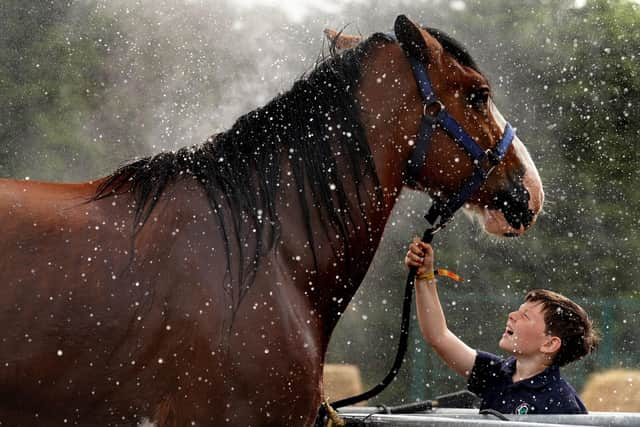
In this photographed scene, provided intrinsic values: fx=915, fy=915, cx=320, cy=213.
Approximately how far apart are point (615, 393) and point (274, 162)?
5.73 m

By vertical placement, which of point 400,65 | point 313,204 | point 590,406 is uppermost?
point 400,65

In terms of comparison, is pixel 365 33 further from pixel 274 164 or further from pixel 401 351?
pixel 274 164

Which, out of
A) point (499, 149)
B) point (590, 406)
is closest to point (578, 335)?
point (499, 149)

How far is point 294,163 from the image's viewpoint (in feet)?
10.7

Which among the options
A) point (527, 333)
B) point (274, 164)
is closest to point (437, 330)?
point (527, 333)

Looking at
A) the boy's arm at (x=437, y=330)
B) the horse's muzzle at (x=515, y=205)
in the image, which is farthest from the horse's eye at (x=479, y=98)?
the boy's arm at (x=437, y=330)

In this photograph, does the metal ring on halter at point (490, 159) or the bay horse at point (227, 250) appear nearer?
the bay horse at point (227, 250)

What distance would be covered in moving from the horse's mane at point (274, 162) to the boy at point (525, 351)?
63 cm

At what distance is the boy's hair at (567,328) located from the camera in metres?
3.99

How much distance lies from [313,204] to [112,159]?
6.42 meters

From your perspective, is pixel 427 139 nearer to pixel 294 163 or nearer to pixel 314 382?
pixel 294 163

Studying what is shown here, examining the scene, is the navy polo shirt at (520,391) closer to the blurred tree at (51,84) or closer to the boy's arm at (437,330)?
the boy's arm at (437,330)

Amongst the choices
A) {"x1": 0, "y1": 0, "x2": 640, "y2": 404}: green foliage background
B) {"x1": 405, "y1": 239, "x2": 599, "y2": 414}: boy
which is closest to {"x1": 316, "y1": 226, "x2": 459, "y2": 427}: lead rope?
{"x1": 405, "y1": 239, "x2": 599, "y2": 414}: boy

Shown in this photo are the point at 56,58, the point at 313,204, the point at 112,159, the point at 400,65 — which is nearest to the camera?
the point at 313,204
